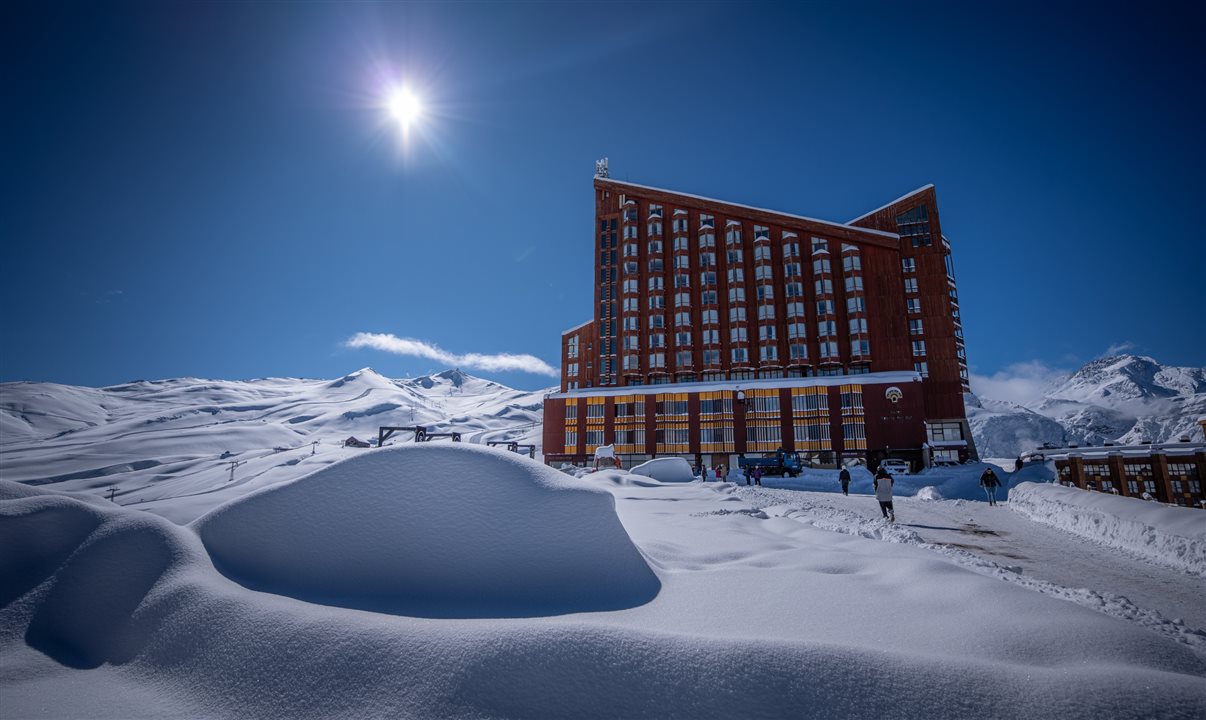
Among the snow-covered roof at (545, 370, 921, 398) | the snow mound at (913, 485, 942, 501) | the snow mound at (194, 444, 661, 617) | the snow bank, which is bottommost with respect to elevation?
the snow mound at (913, 485, 942, 501)

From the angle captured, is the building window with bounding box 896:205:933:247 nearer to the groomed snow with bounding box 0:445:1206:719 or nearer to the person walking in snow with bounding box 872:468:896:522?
the person walking in snow with bounding box 872:468:896:522

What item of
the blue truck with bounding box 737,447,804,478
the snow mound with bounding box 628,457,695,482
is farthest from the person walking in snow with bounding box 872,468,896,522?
the blue truck with bounding box 737,447,804,478

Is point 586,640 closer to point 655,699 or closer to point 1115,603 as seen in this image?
point 655,699

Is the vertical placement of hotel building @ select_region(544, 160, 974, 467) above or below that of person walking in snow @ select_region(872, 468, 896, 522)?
above

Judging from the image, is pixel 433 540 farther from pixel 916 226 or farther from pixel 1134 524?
pixel 916 226

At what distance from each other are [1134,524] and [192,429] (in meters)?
137

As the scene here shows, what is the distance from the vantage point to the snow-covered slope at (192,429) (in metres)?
52.9

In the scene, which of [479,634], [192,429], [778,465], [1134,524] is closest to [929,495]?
[778,465]

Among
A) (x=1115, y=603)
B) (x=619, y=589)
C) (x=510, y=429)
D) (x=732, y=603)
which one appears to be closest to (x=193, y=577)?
(x=619, y=589)

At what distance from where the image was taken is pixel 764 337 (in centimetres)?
5722

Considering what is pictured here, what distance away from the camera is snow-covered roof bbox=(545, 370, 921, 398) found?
4844cm

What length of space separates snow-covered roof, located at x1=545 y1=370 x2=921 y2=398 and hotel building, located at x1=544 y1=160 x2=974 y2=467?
0.18m

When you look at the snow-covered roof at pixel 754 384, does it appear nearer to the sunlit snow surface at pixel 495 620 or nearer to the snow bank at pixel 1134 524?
the snow bank at pixel 1134 524

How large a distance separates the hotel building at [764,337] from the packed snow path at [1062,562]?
3241 centimetres
